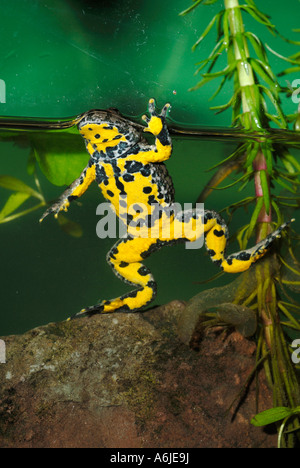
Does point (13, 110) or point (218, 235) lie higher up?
point (13, 110)

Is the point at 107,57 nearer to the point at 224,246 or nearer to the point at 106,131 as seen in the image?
the point at 106,131

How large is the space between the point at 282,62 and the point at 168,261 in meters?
2.05

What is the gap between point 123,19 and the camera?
7.16ft

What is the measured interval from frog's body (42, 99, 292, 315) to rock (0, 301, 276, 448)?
0.86 feet

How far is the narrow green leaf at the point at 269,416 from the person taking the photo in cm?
156

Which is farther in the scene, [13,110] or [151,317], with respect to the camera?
[13,110]

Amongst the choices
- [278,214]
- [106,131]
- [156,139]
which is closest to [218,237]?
[278,214]

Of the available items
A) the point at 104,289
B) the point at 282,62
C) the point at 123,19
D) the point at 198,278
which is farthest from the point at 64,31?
the point at 198,278

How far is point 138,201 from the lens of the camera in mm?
2031

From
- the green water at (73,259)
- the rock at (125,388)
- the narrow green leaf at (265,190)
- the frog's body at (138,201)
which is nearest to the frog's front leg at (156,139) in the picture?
the frog's body at (138,201)

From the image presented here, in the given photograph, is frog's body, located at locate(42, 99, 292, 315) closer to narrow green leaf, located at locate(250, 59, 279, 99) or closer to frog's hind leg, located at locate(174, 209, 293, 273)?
frog's hind leg, located at locate(174, 209, 293, 273)

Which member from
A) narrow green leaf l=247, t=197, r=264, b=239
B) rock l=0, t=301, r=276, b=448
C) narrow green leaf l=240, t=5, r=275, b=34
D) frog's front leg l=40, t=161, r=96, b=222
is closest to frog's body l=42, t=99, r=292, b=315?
frog's front leg l=40, t=161, r=96, b=222

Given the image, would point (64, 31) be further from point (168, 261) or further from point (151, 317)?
point (168, 261)
